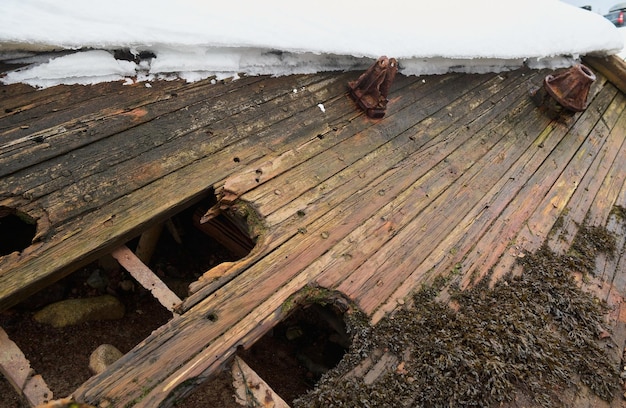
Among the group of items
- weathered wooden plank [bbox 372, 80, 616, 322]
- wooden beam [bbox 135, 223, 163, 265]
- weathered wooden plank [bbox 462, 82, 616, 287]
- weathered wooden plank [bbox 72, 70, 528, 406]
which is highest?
wooden beam [bbox 135, 223, 163, 265]

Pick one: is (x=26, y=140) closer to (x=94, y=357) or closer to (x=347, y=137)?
(x=94, y=357)

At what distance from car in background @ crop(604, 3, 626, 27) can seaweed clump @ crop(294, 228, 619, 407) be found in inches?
714

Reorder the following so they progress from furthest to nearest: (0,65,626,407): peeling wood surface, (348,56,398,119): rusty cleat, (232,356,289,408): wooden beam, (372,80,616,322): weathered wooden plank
→ (348,56,398,119): rusty cleat < (372,80,616,322): weathered wooden plank < (0,65,626,407): peeling wood surface < (232,356,289,408): wooden beam

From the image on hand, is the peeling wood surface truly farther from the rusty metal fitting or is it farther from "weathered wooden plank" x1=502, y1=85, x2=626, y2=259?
the rusty metal fitting

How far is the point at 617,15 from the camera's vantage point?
1664 centimetres

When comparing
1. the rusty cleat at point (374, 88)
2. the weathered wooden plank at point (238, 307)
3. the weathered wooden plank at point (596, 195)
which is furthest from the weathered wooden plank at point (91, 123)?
the weathered wooden plank at point (596, 195)

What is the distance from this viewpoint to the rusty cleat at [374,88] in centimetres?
331

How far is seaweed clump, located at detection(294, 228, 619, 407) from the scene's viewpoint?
2.01m

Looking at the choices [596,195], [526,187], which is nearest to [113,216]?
[526,187]

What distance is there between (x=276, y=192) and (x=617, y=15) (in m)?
20.3

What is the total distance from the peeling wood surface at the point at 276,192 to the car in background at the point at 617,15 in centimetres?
1630

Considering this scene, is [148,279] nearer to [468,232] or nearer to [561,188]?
[468,232]

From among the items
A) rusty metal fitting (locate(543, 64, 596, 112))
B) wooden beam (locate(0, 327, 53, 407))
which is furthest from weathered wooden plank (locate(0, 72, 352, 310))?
rusty metal fitting (locate(543, 64, 596, 112))

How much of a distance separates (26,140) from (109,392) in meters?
1.36
